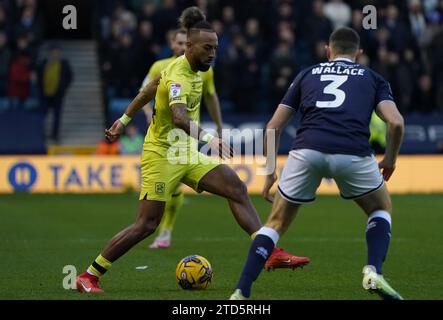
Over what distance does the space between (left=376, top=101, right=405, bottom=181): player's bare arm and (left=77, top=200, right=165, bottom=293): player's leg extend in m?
2.24

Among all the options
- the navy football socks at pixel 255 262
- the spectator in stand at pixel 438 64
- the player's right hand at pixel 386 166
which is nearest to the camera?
the navy football socks at pixel 255 262

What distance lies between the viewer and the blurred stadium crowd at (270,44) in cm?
2548

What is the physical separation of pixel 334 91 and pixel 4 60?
57.9 feet

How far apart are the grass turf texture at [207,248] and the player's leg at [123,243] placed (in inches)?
6.0

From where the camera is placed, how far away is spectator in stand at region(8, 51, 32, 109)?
81.8ft

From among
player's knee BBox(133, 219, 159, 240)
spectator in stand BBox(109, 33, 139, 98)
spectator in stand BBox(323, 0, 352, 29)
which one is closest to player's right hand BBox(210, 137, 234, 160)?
player's knee BBox(133, 219, 159, 240)

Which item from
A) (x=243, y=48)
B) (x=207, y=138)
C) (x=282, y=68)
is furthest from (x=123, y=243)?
(x=243, y=48)

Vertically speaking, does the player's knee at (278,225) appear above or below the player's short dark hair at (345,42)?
below

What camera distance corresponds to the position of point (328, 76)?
28.7ft

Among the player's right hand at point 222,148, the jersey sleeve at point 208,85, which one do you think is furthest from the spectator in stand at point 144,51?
the player's right hand at point 222,148

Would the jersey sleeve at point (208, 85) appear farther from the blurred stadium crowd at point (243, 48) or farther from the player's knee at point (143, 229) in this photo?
the blurred stadium crowd at point (243, 48)

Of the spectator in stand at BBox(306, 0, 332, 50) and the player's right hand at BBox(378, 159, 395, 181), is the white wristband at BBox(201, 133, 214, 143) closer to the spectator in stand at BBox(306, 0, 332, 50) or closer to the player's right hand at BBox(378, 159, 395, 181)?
the player's right hand at BBox(378, 159, 395, 181)

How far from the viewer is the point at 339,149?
8.53 meters
